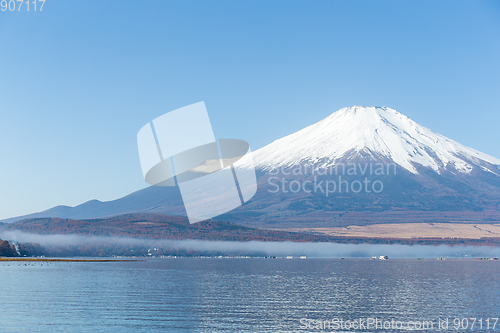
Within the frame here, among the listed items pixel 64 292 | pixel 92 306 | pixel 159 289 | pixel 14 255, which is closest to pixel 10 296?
pixel 64 292

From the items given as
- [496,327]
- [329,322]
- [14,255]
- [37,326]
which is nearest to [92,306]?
[37,326]

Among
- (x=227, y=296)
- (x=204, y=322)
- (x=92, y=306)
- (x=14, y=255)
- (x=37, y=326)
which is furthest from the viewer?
(x=14, y=255)

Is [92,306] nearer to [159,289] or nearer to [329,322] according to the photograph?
Result: [159,289]

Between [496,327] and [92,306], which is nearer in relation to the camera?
[496,327]

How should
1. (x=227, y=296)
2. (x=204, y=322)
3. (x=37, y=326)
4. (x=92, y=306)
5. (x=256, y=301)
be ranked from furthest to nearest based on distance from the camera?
(x=227, y=296) < (x=256, y=301) < (x=92, y=306) < (x=204, y=322) < (x=37, y=326)

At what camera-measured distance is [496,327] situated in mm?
44531

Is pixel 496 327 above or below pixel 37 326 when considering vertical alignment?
below

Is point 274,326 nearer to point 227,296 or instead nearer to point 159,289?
point 227,296

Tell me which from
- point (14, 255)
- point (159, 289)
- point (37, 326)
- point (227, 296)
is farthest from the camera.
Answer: point (14, 255)

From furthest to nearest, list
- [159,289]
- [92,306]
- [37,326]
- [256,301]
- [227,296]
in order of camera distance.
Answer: [159,289] < [227,296] < [256,301] < [92,306] < [37,326]

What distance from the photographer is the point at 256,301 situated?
58938 millimetres

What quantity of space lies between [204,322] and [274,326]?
6.55m

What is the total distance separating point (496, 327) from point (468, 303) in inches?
652

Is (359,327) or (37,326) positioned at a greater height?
(37,326)
